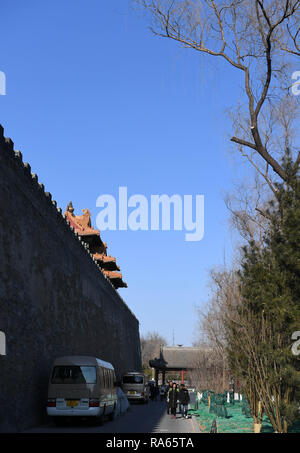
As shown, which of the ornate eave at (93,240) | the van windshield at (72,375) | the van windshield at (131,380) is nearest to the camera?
the van windshield at (72,375)

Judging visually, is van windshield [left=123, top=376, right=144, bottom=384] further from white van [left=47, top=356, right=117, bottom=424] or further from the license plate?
the license plate

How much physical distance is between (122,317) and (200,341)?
25.7ft

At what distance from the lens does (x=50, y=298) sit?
20.5m

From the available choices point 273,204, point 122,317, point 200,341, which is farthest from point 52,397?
point 200,341

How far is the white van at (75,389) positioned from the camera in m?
16.9

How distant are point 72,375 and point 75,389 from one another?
1.40 ft

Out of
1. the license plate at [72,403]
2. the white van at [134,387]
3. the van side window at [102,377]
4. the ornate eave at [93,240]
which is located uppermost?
the ornate eave at [93,240]

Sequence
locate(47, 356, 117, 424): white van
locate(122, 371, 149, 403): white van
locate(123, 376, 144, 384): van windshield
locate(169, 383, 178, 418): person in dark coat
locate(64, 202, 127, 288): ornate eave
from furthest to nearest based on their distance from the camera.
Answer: locate(64, 202, 127, 288): ornate eave < locate(123, 376, 144, 384): van windshield < locate(122, 371, 149, 403): white van < locate(169, 383, 178, 418): person in dark coat < locate(47, 356, 117, 424): white van

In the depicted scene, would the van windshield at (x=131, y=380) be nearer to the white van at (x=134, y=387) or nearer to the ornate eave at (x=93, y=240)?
the white van at (x=134, y=387)

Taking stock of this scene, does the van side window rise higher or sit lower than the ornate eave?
lower

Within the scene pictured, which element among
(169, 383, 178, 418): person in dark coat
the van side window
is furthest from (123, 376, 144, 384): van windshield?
the van side window

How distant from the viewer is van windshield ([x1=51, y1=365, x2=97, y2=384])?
675 inches

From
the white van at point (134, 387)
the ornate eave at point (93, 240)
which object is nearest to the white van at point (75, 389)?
the white van at point (134, 387)

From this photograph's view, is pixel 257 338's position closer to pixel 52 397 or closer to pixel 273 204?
pixel 273 204
